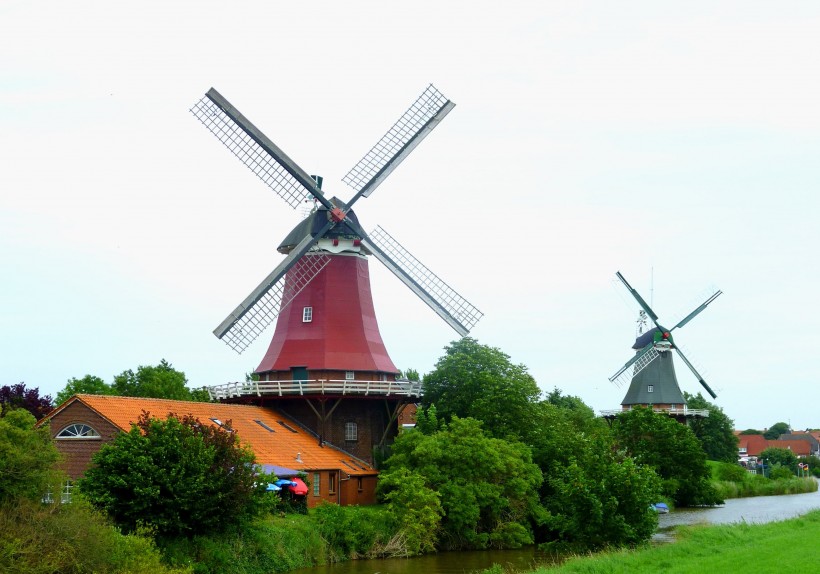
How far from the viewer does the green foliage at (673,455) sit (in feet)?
163

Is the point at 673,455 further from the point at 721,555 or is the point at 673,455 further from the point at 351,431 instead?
the point at 721,555

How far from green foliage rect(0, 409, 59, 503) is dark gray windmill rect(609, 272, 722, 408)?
4786 cm

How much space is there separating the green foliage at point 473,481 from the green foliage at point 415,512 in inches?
9.6

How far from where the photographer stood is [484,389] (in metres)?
35.5

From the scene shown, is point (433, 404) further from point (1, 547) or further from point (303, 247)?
point (1, 547)

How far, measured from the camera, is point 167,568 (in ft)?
70.1

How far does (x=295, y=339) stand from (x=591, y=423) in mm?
17440

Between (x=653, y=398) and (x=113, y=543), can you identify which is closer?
(x=113, y=543)

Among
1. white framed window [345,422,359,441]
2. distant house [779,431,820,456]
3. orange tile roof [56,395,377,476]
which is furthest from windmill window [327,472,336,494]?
distant house [779,431,820,456]

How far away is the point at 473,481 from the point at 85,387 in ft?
56.5

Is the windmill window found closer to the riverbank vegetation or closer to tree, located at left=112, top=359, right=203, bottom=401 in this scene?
the riverbank vegetation

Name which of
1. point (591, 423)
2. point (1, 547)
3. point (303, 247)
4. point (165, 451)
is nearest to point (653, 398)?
point (591, 423)

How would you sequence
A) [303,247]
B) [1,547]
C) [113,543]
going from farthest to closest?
1. [303,247]
2. [113,543]
3. [1,547]

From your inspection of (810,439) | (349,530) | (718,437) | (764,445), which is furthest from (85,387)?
(810,439)
